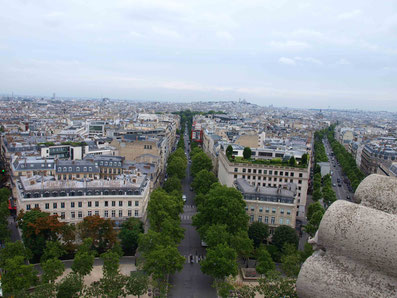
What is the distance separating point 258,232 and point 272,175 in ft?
62.1

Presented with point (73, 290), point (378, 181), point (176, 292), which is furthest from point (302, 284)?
point (176, 292)

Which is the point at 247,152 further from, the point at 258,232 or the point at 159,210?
the point at 159,210

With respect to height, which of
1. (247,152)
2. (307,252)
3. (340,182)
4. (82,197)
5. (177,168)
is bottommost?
(340,182)

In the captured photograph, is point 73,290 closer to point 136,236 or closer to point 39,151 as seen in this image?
point 136,236

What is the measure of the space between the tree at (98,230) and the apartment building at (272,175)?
28971 mm

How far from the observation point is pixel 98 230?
131 ft

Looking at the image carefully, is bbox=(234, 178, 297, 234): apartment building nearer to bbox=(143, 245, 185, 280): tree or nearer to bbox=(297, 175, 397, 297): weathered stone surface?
bbox=(143, 245, 185, 280): tree

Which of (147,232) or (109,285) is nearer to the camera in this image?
(109,285)

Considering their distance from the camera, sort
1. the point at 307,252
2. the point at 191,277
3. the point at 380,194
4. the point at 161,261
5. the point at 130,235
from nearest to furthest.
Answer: the point at 380,194 < the point at 161,261 < the point at 307,252 < the point at 191,277 < the point at 130,235

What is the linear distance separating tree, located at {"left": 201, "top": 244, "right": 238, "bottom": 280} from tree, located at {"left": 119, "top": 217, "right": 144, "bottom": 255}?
10103 millimetres

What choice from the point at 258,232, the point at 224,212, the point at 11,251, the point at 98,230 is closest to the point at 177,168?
the point at 258,232

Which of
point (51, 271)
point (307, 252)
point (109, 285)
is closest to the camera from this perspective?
point (109, 285)

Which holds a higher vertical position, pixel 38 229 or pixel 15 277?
pixel 38 229

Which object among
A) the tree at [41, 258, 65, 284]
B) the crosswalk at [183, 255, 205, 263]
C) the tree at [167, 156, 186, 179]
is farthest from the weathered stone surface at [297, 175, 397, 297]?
the tree at [167, 156, 186, 179]
